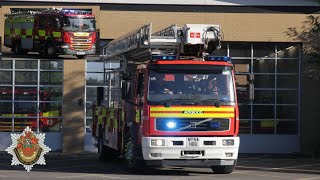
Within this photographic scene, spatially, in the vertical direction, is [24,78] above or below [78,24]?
below

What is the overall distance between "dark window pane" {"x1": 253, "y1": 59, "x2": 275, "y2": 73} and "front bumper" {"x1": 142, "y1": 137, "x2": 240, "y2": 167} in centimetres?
1128

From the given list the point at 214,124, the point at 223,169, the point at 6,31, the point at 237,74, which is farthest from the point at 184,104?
the point at 237,74

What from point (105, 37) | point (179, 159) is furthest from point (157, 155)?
point (105, 37)

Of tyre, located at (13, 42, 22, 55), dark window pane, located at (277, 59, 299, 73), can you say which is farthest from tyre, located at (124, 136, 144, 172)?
dark window pane, located at (277, 59, 299, 73)

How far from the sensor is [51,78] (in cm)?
2583

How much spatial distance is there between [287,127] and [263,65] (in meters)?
2.56

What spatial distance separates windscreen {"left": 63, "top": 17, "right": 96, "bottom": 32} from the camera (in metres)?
19.2

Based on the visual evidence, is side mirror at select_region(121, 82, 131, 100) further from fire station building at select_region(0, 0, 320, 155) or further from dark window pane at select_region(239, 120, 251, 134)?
dark window pane at select_region(239, 120, 251, 134)

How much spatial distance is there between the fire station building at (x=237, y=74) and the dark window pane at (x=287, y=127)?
39mm

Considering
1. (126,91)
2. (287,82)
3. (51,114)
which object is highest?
(287,82)

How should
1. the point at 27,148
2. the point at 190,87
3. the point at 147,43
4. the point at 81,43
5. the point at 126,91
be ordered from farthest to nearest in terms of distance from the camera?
1. the point at 81,43
2. the point at 126,91
3. the point at 147,43
4. the point at 190,87
5. the point at 27,148

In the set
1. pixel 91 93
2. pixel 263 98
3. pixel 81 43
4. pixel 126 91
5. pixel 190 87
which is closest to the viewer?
pixel 190 87

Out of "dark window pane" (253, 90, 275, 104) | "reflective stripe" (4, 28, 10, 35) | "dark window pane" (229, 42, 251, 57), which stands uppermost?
"reflective stripe" (4, 28, 10, 35)

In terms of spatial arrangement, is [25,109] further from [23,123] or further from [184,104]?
[184,104]
